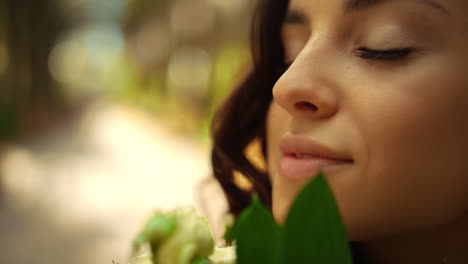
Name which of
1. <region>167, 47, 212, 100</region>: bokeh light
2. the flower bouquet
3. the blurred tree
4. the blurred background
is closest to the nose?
the flower bouquet

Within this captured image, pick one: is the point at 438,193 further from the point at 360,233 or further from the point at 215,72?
the point at 215,72

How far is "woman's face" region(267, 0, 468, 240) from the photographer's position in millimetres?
494

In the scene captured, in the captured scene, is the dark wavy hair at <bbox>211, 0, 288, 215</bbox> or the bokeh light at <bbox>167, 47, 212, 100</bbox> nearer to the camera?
the dark wavy hair at <bbox>211, 0, 288, 215</bbox>

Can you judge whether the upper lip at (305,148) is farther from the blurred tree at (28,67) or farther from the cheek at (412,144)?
the blurred tree at (28,67)

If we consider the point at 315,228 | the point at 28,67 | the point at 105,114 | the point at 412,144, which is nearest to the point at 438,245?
the point at 412,144

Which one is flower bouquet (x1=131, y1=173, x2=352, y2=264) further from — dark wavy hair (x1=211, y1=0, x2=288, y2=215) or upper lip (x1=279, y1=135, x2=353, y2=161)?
dark wavy hair (x1=211, y1=0, x2=288, y2=215)

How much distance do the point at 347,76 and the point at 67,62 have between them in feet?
28.5

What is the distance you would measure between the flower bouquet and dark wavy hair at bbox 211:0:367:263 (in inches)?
13.3

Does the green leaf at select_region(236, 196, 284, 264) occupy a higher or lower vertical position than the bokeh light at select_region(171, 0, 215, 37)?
higher

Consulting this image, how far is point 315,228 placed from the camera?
1.17 ft

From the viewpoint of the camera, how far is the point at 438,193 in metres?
0.51

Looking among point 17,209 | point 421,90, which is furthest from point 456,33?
point 17,209

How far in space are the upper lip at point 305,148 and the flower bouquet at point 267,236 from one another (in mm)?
144

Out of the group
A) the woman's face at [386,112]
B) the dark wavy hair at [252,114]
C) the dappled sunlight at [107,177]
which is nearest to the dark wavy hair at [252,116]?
A: the dark wavy hair at [252,114]
